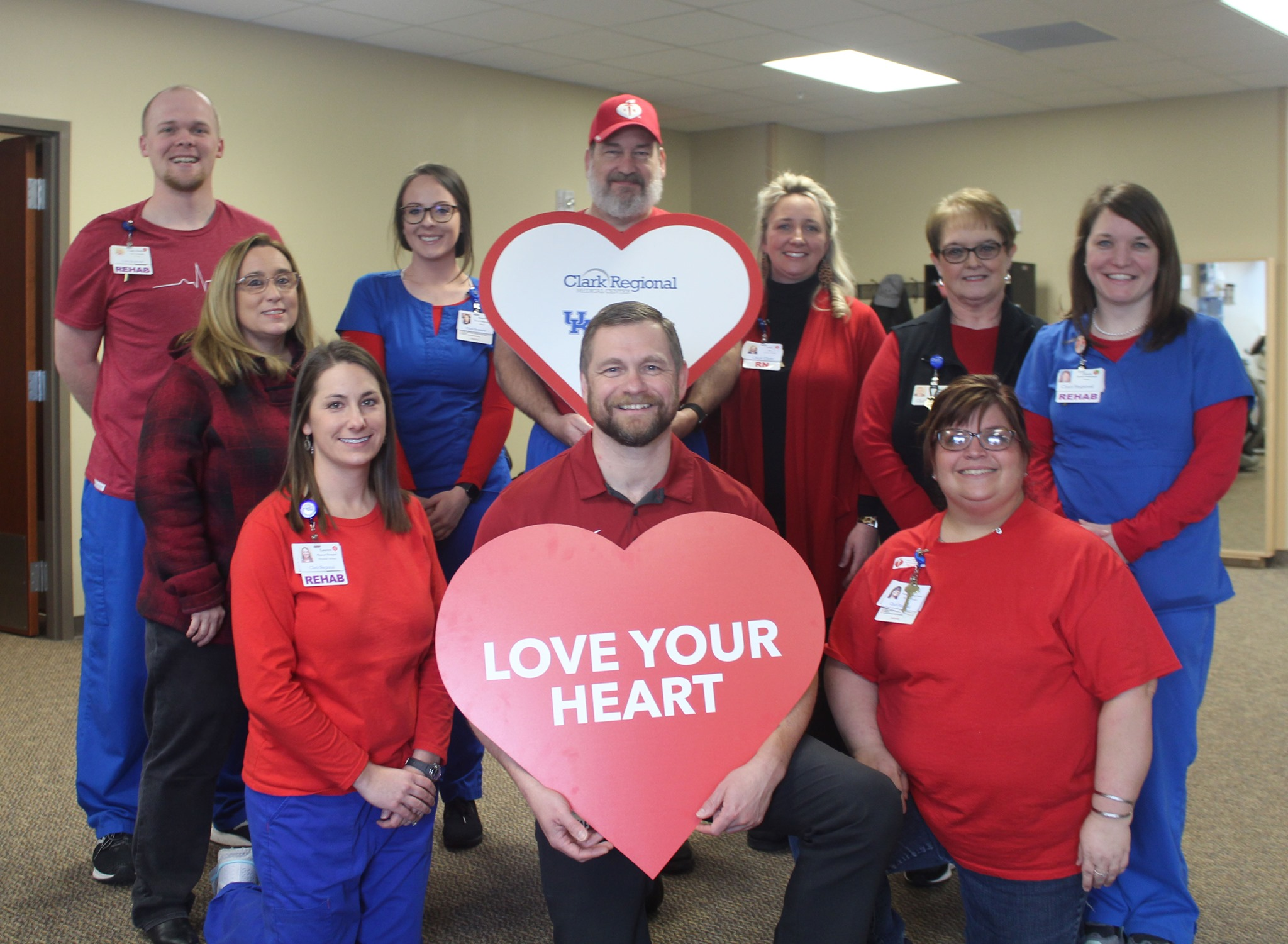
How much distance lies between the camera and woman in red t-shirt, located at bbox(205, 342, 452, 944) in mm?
1904

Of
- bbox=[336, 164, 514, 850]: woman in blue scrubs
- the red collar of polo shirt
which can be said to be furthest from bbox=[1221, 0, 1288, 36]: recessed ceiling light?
the red collar of polo shirt

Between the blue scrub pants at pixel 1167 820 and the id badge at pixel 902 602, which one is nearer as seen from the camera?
the id badge at pixel 902 602

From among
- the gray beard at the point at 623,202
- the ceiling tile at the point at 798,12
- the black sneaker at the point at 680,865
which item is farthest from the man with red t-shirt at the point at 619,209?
the ceiling tile at the point at 798,12

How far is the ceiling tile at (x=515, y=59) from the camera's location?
6.31m

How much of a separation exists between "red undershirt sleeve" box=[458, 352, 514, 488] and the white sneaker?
→ 101 cm

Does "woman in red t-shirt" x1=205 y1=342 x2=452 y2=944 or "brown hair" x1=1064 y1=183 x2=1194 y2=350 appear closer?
"woman in red t-shirt" x1=205 y1=342 x2=452 y2=944

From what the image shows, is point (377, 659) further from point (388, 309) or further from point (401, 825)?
point (388, 309)

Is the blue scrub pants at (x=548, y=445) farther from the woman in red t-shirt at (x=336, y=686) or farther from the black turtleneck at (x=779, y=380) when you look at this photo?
the woman in red t-shirt at (x=336, y=686)

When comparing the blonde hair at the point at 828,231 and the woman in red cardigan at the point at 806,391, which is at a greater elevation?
the blonde hair at the point at 828,231

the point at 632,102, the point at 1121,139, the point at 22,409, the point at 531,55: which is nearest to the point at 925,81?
the point at 1121,139

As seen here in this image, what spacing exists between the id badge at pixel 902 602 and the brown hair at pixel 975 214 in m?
0.91

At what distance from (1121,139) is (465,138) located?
4630 millimetres

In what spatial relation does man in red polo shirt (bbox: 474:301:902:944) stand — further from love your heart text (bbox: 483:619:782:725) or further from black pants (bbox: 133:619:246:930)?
black pants (bbox: 133:619:246:930)

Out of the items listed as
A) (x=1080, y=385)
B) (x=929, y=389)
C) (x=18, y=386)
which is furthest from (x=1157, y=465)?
(x=18, y=386)
